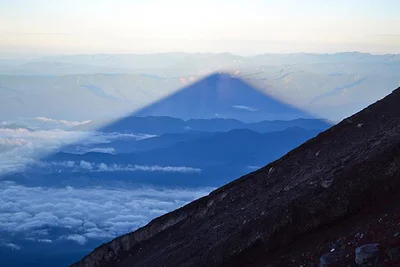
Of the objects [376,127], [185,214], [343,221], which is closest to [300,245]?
[343,221]

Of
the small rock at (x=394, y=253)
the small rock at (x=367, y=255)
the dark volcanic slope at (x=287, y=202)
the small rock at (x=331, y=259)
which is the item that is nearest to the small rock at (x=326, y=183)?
the dark volcanic slope at (x=287, y=202)

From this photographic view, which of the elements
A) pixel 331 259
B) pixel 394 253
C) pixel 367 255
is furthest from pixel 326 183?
pixel 394 253

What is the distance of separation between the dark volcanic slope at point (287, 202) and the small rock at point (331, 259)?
2829mm

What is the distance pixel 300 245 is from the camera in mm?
18188

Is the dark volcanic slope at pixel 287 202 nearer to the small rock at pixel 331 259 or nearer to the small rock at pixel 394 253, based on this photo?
the small rock at pixel 331 259

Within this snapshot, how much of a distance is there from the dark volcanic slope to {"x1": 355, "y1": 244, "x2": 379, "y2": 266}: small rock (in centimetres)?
399

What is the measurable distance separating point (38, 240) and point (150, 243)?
170810mm

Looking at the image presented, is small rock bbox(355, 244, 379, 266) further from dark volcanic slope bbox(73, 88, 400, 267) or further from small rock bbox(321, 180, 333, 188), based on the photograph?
small rock bbox(321, 180, 333, 188)

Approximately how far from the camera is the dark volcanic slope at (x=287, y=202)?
18828 millimetres

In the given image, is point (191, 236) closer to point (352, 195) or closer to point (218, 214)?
point (218, 214)

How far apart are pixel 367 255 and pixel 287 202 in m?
7.63

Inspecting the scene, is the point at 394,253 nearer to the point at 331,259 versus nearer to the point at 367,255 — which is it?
the point at 367,255

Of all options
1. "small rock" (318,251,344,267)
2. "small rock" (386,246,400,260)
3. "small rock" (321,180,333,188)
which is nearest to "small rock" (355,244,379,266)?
"small rock" (386,246,400,260)

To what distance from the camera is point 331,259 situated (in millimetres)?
14938
